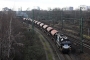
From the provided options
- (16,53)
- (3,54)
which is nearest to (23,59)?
(16,53)

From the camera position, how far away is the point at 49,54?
32.2 metres

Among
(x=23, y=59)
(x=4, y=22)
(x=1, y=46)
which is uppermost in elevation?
(x=4, y=22)

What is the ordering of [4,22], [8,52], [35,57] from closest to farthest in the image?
[8,52] → [35,57] → [4,22]

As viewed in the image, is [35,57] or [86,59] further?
[35,57]

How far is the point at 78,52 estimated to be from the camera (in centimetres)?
3155

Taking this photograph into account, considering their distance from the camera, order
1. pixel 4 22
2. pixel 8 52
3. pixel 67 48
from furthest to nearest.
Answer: pixel 4 22
pixel 67 48
pixel 8 52

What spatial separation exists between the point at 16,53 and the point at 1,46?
294 cm

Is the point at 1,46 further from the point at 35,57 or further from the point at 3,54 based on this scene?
the point at 35,57

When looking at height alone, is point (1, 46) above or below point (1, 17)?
below

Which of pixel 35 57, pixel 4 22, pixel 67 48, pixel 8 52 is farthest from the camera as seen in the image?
pixel 4 22

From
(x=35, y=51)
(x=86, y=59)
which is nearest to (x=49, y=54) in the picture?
(x=35, y=51)

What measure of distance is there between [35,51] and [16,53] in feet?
11.9

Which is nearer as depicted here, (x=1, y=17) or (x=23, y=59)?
(x=23, y=59)

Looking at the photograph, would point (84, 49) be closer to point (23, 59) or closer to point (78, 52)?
point (78, 52)
